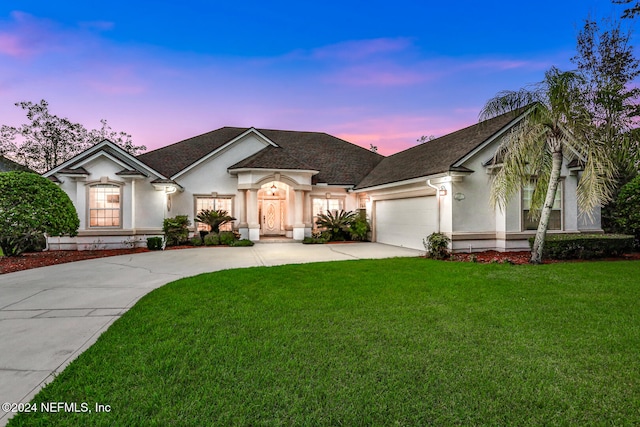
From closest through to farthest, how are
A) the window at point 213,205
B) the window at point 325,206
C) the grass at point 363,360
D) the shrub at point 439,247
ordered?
the grass at point 363,360, the shrub at point 439,247, the window at point 213,205, the window at point 325,206

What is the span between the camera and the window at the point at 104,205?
13.4 m

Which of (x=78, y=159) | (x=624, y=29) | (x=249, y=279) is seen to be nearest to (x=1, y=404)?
(x=249, y=279)

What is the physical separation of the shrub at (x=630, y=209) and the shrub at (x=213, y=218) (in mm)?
16857

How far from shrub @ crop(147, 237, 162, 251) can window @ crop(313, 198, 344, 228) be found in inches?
305

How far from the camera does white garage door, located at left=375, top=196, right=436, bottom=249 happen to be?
40.8 ft

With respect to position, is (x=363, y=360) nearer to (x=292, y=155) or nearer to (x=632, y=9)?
(x=632, y=9)

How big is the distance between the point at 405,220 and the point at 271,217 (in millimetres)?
8182

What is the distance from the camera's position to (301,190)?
16062mm

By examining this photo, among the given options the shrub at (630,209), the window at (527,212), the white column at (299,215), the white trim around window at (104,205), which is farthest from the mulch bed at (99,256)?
the white column at (299,215)

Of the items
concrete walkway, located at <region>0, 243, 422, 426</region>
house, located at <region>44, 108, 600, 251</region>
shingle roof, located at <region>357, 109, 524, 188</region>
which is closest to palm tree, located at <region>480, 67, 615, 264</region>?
shingle roof, located at <region>357, 109, 524, 188</region>

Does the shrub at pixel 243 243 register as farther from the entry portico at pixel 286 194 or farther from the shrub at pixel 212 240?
the entry portico at pixel 286 194

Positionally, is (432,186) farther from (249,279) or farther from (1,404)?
(1,404)

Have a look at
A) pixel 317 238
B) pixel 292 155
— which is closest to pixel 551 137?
pixel 317 238

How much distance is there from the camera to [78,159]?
13.1 metres
